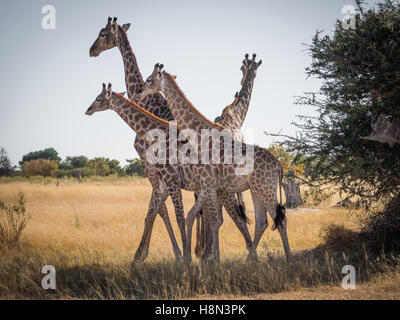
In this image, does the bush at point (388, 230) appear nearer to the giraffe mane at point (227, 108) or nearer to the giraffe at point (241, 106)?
the giraffe at point (241, 106)

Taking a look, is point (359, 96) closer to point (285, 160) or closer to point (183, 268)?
point (183, 268)

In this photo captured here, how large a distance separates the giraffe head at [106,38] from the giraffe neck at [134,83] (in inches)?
4.7

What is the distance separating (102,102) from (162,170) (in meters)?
1.86

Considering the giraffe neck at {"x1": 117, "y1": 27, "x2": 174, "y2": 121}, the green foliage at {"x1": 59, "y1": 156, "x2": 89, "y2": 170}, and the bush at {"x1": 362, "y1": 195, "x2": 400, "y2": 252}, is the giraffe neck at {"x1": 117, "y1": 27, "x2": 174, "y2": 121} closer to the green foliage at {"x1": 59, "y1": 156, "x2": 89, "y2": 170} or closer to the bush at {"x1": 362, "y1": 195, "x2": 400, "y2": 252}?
the bush at {"x1": 362, "y1": 195, "x2": 400, "y2": 252}

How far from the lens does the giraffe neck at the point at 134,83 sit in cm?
898

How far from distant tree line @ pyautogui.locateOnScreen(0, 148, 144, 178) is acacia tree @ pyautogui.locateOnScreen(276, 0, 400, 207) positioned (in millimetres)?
22035

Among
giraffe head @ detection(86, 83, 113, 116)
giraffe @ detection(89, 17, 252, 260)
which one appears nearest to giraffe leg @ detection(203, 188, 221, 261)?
giraffe @ detection(89, 17, 252, 260)

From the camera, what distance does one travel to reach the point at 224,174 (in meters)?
7.04

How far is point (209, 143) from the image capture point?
7.17 metres

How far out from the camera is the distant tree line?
116 feet

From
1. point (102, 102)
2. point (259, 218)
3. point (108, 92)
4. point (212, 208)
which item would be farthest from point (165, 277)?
point (108, 92)

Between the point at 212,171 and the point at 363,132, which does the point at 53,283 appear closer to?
the point at 212,171

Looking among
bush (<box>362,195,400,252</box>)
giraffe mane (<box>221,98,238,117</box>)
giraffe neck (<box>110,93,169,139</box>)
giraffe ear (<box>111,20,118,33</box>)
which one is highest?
giraffe ear (<box>111,20,118,33</box>)

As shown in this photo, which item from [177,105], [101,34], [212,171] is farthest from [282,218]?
[101,34]
